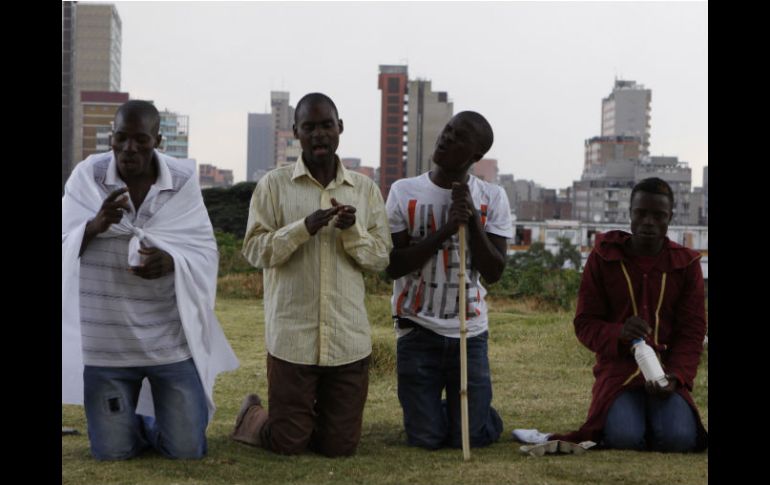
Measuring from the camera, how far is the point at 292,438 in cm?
448

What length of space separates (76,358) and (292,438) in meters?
1.01

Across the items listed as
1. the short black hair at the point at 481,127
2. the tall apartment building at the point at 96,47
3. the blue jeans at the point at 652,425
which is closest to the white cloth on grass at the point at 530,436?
the blue jeans at the point at 652,425

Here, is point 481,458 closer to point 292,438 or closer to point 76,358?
point 292,438

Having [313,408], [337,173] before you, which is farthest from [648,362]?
[337,173]

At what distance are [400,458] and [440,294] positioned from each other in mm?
820

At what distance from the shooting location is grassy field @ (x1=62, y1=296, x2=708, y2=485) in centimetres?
404

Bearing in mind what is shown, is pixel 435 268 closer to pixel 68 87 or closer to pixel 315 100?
pixel 315 100

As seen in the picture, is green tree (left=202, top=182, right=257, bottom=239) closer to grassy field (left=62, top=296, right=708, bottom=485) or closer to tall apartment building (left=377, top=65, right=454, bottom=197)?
tall apartment building (left=377, top=65, right=454, bottom=197)

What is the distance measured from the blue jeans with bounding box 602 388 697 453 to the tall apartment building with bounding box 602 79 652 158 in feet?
324

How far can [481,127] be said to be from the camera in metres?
4.67

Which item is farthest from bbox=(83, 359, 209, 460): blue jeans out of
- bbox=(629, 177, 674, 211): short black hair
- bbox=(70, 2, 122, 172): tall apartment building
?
bbox=(70, 2, 122, 172): tall apartment building

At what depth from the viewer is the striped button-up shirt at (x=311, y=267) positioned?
4480mm

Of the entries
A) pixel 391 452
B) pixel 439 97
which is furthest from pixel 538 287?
pixel 439 97

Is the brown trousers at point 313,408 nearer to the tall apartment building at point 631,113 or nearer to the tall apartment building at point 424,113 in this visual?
the tall apartment building at point 424,113
